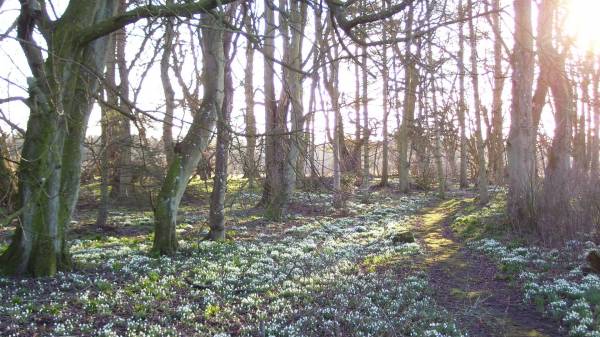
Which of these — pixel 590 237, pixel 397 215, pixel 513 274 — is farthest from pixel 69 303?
pixel 397 215

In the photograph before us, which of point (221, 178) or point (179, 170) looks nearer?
point (179, 170)

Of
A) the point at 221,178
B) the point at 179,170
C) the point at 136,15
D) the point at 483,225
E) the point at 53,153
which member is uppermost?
the point at 136,15

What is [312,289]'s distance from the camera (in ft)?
34.1

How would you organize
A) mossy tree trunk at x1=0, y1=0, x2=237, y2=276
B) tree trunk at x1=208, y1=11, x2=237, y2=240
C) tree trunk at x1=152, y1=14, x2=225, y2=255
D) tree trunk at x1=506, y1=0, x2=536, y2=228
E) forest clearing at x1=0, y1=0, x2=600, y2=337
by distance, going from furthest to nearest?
tree trunk at x1=506, y1=0, x2=536, y2=228 < tree trunk at x1=208, y1=11, x2=237, y2=240 < tree trunk at x1=152, y1=14, x2=225, y2=255 < mossy tree trunk at x1=0, y1=0, x2=237, y2=276 < forest clearing at x1=0, y1=0, x2=600, y2=337

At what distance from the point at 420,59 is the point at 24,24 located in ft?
28.4

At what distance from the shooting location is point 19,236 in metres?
9.98

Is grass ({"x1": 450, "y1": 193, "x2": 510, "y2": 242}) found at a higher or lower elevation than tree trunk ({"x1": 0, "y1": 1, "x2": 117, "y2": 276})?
lower

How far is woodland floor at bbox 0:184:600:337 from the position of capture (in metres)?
7.80

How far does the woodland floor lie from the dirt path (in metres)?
→ 0.03

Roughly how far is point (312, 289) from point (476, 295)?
3.44 m

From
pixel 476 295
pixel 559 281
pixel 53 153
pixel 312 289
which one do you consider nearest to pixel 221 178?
pixel 312 289

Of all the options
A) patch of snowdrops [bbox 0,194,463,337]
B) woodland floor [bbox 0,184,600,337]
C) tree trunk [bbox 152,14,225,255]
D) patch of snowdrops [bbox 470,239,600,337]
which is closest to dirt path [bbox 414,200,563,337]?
woodland floor [bbox 0,184,600,337]

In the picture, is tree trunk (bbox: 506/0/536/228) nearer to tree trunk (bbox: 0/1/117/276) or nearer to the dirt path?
the dirt path

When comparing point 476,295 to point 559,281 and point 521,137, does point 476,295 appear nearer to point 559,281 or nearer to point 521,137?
point 559,281
